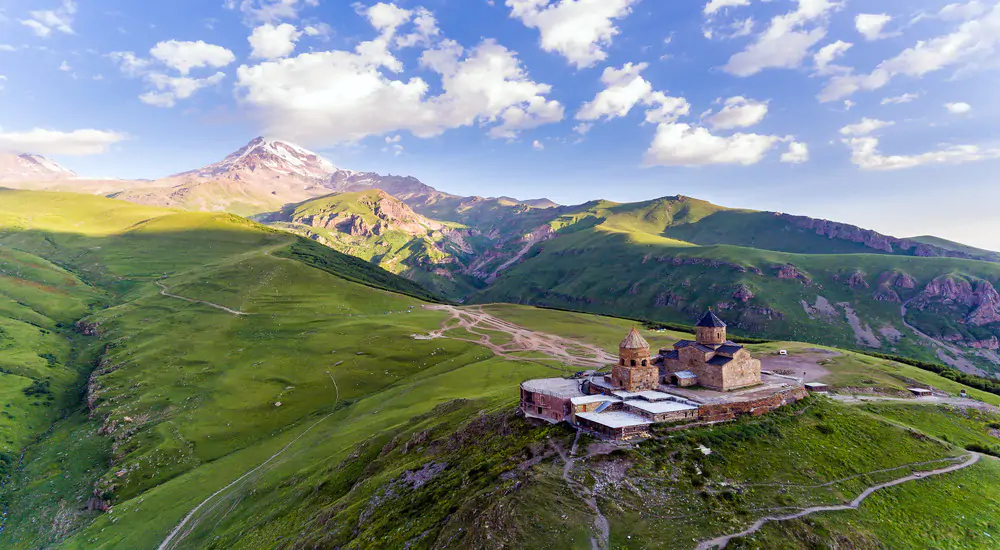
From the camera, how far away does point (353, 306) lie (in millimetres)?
174125

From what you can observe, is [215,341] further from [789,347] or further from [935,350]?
[935,350]

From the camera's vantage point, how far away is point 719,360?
55.0 m

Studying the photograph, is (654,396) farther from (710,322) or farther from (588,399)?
(710,322)

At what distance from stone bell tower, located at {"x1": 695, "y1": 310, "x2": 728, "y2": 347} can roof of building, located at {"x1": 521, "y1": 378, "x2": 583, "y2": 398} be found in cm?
1911

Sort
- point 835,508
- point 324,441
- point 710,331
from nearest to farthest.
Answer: point 835,508, point 710,331, point 324,441

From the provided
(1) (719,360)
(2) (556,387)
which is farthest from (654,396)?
(2) (556,387)

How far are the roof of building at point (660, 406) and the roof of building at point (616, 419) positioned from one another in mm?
1266

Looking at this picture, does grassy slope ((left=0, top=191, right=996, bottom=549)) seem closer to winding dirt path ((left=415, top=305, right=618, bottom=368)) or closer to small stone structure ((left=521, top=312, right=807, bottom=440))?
small stone structure ((left=521, top=312, right=807, bottom=440))

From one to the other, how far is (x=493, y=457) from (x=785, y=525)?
25.3 m

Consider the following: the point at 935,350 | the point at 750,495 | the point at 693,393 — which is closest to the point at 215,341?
the point at 693,393

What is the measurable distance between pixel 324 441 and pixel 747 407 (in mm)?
76973

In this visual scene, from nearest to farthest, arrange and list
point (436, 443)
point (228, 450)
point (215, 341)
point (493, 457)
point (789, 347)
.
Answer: point (493, 457) → point (436, 443) → point (228, 450) → point (789, 347) → point (215, 341)

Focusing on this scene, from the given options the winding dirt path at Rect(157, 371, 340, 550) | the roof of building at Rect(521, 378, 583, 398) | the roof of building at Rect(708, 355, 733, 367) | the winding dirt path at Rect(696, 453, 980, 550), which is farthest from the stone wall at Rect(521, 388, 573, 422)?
the winding dirt path at Rect(157, 371, 340, 550)

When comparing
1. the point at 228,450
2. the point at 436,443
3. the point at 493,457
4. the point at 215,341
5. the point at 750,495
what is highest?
the point at 750,495
